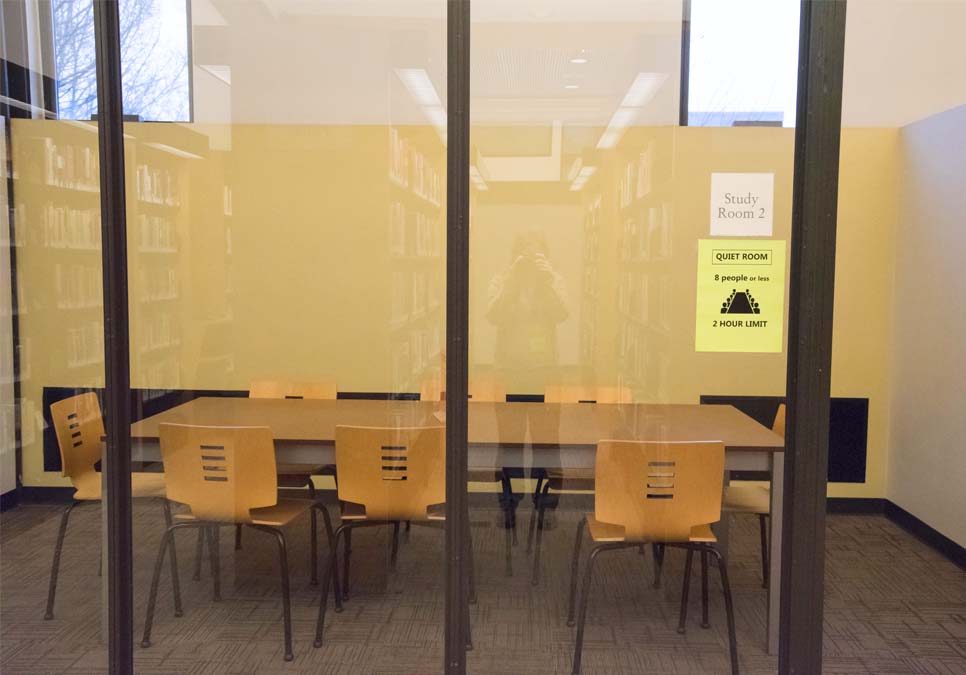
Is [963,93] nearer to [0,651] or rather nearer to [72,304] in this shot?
[72,304]

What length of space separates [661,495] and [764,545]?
1.27 feet

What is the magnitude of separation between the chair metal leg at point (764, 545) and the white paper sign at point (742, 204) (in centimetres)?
101

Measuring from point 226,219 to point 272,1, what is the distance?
94 cm

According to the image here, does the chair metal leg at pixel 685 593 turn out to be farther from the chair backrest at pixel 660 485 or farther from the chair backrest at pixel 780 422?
the chair backrest at pixel 780 422

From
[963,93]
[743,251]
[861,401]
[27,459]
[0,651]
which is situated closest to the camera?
[743,251]

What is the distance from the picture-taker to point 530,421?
9.68ft

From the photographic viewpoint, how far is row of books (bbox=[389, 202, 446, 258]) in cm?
271

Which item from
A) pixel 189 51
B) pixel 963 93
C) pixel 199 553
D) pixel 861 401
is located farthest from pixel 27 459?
pixel 963 93

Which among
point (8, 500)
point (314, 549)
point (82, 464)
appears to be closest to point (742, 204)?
point (314, 549)

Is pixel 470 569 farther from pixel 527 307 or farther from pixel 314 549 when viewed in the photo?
pixel 527 307

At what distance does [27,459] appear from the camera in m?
2.94

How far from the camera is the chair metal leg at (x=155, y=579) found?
8.96 feet

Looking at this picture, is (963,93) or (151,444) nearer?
(151,444)

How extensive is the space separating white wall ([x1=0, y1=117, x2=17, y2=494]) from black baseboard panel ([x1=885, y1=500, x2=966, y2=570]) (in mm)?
4317
